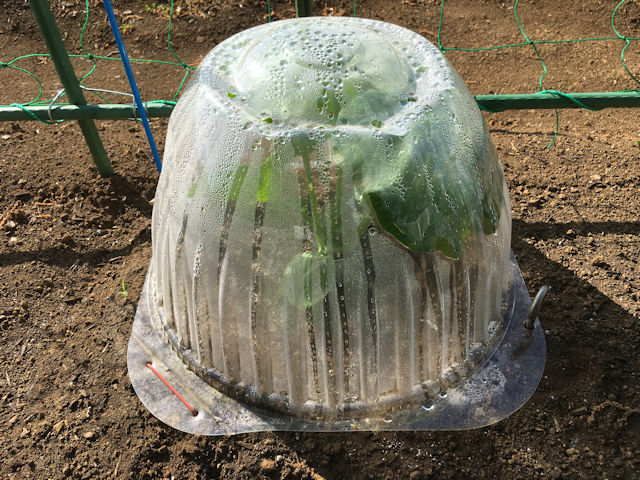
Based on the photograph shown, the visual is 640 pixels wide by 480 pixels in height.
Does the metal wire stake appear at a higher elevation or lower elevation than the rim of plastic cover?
higher

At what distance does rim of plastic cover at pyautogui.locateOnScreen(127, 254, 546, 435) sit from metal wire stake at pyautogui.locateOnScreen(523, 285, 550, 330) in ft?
0.09

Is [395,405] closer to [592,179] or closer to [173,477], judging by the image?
[173,477]

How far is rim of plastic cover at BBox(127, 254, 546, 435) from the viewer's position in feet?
5.58

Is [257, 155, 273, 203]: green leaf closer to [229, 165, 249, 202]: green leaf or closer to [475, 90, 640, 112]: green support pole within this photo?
[229, 165, 249, 202]: green leaf

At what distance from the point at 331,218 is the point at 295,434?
725 millimetres

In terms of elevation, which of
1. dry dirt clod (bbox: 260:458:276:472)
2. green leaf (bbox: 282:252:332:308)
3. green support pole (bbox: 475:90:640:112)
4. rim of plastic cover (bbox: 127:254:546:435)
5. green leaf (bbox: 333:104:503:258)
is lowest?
A: dry dirt clod (bbox: 260:458:276:472)

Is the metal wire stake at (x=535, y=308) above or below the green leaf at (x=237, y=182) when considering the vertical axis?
below

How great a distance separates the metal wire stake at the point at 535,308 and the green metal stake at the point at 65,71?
2.11 metres

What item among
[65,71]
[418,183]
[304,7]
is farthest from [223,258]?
[65,71]

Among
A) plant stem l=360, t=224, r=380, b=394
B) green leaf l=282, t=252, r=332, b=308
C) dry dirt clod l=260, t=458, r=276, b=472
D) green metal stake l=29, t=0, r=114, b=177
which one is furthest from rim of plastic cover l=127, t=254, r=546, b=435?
green metal stake l=29, t=0, r=114, b=177

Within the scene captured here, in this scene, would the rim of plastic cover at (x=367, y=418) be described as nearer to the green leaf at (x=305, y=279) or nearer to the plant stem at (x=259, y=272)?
the plant stem at (x=259, y=272)

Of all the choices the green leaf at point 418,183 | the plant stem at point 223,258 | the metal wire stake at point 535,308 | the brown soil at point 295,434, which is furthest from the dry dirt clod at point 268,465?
the metal wire stake at point 535,308

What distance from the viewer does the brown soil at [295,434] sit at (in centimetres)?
178

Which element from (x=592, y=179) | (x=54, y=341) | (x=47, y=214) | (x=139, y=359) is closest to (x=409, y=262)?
(x=139, y=359)
